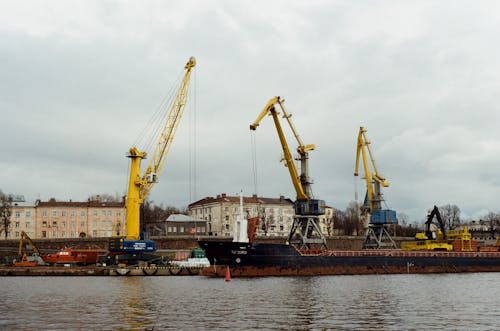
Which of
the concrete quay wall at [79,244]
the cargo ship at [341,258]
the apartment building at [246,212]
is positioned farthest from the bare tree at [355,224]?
the cargo ship at [341,258]

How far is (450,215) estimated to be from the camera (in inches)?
6713

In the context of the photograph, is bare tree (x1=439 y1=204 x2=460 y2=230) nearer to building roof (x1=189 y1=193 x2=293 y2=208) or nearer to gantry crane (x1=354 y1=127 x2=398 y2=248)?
building roof (x1=189 y1=193 x2=293 y2=208)

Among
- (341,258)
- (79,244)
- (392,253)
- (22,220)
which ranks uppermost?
(22,220)

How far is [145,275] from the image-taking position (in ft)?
194

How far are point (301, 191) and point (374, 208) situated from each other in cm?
1841

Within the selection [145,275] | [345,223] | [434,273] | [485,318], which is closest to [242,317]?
[485,318]

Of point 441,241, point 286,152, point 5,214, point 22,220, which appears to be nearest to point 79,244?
point 5,214

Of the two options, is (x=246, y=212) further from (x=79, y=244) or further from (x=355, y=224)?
(x=79, y=244)

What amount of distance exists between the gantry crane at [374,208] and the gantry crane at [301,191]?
46.1 feet

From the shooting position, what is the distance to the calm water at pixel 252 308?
22.2 meters

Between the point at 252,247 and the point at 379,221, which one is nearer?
the point at 252,247

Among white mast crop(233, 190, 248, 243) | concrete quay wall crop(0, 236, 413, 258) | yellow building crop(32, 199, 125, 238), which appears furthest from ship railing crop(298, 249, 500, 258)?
yellow building crop(32, 199, 125, 238)

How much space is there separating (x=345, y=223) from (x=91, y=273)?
11620cm

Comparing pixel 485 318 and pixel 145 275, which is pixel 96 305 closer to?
pixel 485 318
